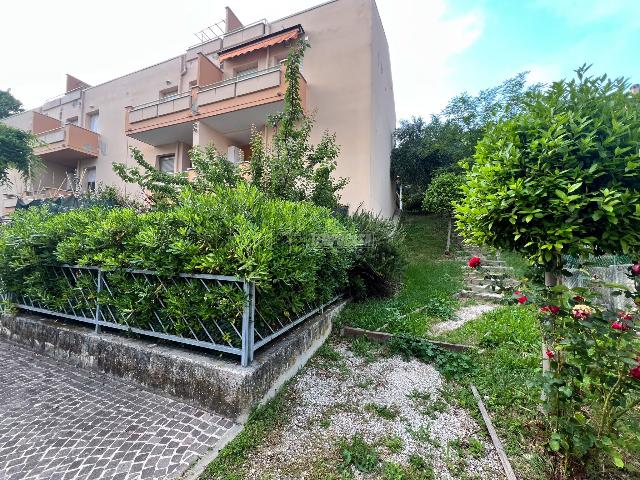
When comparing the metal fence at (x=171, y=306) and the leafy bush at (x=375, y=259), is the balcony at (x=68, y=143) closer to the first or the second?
the metal fence at (x=171, y=306)

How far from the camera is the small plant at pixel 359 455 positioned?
7.50 feet

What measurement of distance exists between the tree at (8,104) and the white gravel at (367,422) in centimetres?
2612

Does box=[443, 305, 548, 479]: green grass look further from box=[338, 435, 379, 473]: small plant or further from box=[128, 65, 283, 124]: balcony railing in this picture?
box=[128, 65, 283, 124]: balcony railing

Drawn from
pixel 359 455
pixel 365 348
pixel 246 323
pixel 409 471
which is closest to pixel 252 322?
pixel 246 323

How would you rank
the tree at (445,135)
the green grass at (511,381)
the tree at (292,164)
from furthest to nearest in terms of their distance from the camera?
the tree at (445,135), the tree at (292,164), the green grass at (511,381)

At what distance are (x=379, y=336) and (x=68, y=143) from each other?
1758 cm

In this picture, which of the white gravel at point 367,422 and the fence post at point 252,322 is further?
the fence post at point 252,322

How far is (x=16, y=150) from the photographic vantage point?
12.4 meters

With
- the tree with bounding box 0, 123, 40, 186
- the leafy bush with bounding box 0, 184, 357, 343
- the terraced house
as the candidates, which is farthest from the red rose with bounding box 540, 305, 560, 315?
the tree with bounding box 0, 123, 40, 186

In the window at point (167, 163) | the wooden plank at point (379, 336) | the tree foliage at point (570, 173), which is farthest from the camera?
the window at point (167, 163)

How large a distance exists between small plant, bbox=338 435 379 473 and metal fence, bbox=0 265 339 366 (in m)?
1.21

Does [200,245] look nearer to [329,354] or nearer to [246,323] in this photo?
[246,323]

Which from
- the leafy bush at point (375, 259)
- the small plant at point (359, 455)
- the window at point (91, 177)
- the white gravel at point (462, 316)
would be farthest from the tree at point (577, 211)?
the window at point (91, 177)

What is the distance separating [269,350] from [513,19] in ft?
22.8
